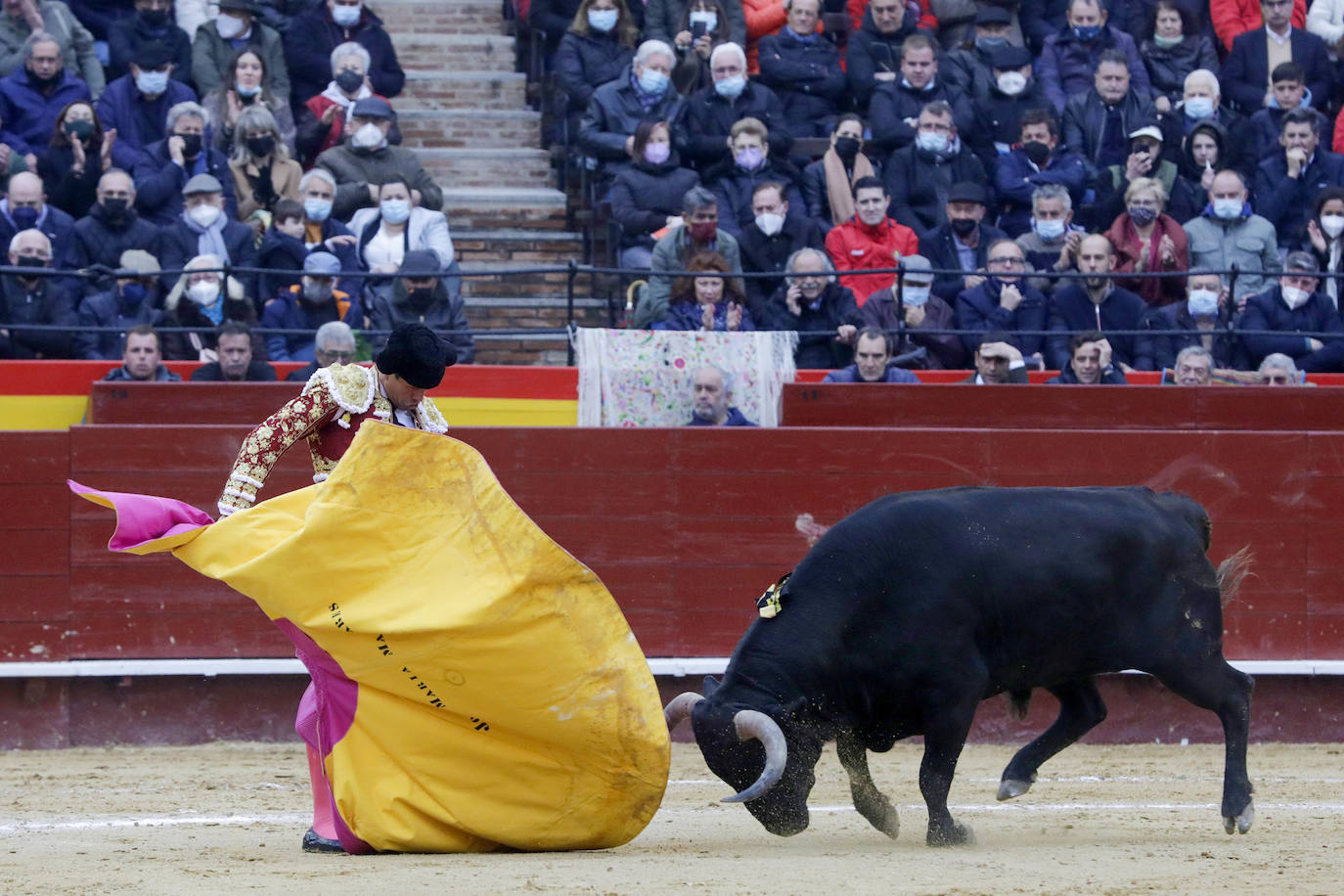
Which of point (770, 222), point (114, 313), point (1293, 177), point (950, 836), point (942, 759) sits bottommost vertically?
point (950, 836)

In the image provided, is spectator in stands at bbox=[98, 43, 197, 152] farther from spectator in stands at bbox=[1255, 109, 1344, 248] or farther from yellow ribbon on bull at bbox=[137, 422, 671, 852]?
spectator in stands at bbox=[1255, 109, 1344, 248]

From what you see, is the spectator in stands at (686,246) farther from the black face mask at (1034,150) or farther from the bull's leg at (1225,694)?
the bull's leg at (1225,694)

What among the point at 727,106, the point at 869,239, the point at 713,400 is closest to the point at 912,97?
the point at 727,106

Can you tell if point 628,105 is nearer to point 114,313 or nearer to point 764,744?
point 114,313

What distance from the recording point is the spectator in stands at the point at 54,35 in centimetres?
926

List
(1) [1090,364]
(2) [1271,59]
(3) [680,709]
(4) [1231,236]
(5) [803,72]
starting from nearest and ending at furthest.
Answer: (3) [680,709], (1) [1090,364], (4) [1231,236], (5) [803,72], (2) [1271,59]

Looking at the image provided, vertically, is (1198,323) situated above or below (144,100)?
below

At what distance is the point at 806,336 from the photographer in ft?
26.8

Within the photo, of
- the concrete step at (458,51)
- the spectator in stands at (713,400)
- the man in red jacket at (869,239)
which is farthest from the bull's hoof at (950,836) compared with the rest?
the concrete step at (458,51)

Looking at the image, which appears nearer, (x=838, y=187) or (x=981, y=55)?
(x=838, y=187)

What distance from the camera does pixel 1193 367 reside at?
7.76 meters

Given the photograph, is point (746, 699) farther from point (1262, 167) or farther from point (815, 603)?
point (1262, 167)

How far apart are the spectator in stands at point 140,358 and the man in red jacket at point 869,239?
3017 mm

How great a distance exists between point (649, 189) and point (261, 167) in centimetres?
175
